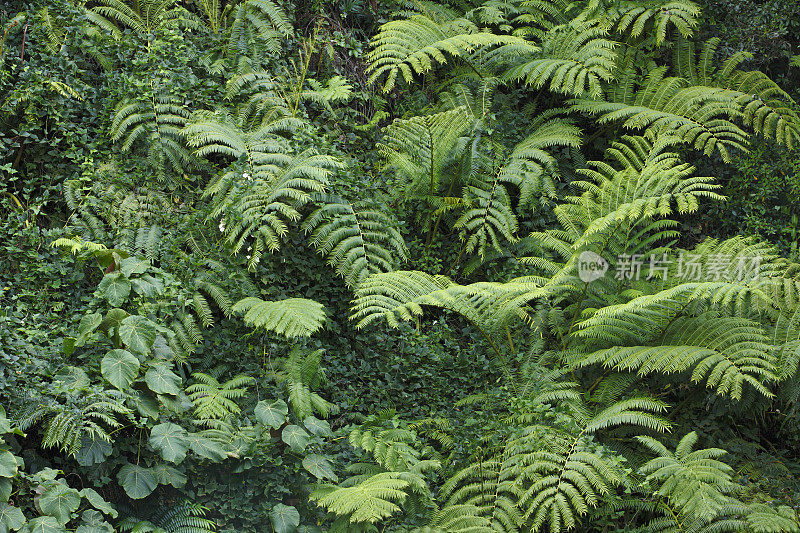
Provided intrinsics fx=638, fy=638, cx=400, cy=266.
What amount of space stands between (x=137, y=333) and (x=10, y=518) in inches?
36.7

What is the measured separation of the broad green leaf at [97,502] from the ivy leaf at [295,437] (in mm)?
806

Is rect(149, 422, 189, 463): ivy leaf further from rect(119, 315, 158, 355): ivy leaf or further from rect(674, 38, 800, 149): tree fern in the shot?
rect(674, 38, 800, 149): tree fern

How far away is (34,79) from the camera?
4.27m

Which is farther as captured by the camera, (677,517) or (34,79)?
(34,79)

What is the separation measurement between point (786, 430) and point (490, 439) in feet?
6.35

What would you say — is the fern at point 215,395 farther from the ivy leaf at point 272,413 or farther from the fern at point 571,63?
the fern at point 571,63

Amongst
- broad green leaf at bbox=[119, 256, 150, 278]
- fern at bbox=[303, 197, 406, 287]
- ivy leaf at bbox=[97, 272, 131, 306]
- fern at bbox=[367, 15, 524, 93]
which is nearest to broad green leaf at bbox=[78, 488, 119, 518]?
ivy leaf at bbox=[97, 272, 131, 306]

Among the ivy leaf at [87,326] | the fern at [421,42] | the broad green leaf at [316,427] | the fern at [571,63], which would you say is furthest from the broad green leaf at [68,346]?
the fern at [571,63]

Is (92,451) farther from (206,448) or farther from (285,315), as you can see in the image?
(285,315)

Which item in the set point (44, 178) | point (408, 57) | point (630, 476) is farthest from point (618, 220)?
point (44, 178)

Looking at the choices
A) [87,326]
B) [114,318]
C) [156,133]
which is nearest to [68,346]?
[87,326]

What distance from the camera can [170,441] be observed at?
2.96 m

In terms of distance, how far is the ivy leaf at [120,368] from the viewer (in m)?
2.95

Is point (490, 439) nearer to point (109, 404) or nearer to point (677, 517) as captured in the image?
point (677, 517)
